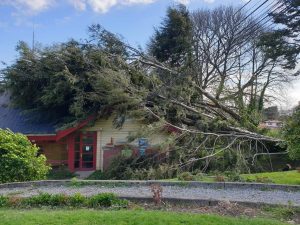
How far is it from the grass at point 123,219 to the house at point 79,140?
455 inches

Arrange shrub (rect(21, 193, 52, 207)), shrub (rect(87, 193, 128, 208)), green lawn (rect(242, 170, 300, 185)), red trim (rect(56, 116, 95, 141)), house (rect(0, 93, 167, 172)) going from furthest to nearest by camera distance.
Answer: house (rect(0, 93, 167, 172)), red trim (rect(56, 116, 95, 141)), green lawn (rect(242, 170, 300, 185)), shrub (rect(21, 193, 52, 207)), shrub (rect(87, 193, 128, 208))

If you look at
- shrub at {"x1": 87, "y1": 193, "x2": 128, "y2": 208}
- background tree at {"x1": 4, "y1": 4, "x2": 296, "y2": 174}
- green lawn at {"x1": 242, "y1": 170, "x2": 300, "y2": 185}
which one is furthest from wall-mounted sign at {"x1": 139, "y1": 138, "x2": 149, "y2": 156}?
shrub at {"x1": 87, "y1": 193, "x2": 128, "y2": 208}

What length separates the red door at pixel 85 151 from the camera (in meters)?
Answer: 17.7

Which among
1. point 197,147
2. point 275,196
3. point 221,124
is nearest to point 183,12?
point 221,124

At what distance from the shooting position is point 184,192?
770 centimetres

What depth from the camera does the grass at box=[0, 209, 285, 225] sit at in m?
4.90

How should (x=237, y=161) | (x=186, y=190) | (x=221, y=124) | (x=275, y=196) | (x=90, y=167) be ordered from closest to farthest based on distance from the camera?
(x=275, y=196) → (x=186, y=190) → (x=237, y=161) → (x=221, y=124) → (x=90, y=167)

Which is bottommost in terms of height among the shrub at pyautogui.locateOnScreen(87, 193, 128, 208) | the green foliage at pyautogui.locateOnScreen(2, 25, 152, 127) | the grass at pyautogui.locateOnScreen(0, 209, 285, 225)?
the grass at pyautogui.locateOnScreen(0, 209, 285, 225)

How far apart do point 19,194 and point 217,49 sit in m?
22.9

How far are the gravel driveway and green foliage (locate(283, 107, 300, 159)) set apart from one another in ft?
3.87

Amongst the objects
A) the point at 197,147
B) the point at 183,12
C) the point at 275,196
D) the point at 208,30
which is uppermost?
the point at 208,30

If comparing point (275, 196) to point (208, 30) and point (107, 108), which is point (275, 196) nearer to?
point (107, 108)

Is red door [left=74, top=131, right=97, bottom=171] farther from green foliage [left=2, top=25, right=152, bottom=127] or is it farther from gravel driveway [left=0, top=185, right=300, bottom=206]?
gravel driveway [left=0, top=185, right=300, bottom=206]

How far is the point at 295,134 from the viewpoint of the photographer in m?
8.20
